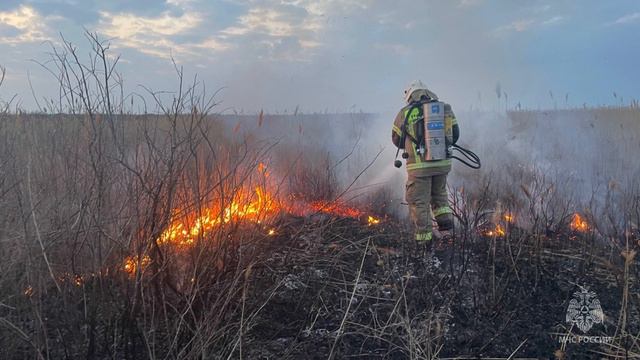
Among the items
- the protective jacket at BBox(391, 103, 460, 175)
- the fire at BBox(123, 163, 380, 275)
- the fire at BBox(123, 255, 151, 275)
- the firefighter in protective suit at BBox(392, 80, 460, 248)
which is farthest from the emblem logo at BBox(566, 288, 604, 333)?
the fire at BBox(123, 255, 151, 275)

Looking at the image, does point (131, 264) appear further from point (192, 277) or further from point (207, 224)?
point (207, 224)

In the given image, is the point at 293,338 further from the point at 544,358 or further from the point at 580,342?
the point at 580,342

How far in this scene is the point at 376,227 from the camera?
22.5ft

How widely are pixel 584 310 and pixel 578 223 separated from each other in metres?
2.66

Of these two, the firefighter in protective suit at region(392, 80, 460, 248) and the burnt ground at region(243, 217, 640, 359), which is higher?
the firefighter in protective suit at region(392, 80, 460, 248)

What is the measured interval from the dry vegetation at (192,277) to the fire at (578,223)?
105 cm

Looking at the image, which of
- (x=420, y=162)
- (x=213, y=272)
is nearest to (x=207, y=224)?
(x=213, y=272)

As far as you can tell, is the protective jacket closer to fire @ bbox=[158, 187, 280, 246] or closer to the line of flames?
the line of flames

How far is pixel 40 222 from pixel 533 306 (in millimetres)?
3992

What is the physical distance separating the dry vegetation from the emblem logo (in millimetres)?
95

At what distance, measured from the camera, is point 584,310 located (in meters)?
4.20

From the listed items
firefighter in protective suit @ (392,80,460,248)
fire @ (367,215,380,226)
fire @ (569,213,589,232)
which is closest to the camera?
fire @ (569,213,589,232)

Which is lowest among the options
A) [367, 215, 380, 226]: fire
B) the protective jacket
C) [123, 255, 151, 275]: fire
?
[367, 215, 380, 226]: fire

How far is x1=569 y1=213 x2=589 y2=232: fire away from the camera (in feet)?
20.5
